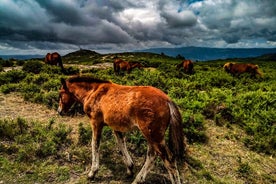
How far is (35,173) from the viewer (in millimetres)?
6133

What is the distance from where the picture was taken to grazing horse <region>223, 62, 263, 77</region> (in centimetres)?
2303

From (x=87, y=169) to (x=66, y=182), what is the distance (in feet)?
2.32

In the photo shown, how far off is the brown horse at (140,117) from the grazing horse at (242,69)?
19797 mm

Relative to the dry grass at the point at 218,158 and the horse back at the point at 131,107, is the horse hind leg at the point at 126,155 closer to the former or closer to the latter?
the dry grass at the point at 218,158

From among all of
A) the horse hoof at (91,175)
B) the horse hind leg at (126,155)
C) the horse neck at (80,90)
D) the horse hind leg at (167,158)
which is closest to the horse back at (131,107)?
the horse hind leg at (167,158)

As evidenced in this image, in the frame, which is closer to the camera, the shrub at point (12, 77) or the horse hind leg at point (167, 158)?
the horse hind leg at point (167, 158)

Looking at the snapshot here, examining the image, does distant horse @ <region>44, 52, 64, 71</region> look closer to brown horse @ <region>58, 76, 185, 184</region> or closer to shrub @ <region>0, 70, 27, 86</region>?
shrub @ <region>0, 70, 27, 86</region>

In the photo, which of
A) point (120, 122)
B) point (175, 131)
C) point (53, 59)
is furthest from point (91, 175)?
point (53, 59)

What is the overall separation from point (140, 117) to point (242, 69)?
21368mm

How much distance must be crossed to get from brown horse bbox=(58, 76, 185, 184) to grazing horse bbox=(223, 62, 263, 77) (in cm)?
1980

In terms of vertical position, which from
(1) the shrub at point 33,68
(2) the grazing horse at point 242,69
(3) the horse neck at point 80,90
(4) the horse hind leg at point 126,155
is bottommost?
(4) the horse hind leg at point 126,155

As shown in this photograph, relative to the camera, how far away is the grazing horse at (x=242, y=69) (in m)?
23.0

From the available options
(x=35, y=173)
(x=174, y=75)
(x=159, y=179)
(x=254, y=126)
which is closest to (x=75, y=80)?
(x=35, y=173)

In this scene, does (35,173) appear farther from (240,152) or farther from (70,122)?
(240,152)
